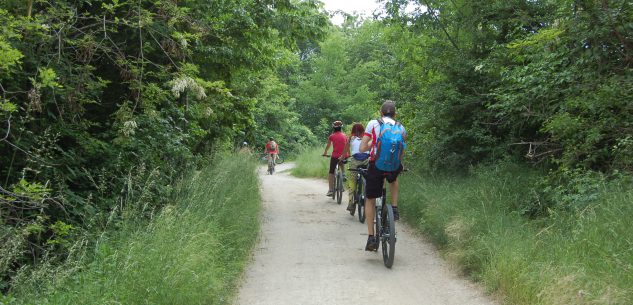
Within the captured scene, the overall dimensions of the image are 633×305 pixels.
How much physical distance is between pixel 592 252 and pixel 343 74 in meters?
35.9

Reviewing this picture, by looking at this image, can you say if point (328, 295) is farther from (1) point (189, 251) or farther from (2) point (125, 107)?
(2) point (125, 107)

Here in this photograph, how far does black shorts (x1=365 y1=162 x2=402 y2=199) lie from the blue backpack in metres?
0.12

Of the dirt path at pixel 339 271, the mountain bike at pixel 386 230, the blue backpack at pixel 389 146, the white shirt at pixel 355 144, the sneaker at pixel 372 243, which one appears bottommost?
the dirt path at pixel 339 271

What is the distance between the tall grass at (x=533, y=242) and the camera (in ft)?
14.1

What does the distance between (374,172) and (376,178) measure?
0.30 feet

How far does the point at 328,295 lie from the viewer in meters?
5.47

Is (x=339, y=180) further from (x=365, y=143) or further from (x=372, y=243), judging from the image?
(x=365, y=143)

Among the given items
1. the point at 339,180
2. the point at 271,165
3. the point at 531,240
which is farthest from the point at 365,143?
the point at 271,165

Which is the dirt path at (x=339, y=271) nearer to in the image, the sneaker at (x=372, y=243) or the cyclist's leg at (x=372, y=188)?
the sneaker at (x=372, y=243)

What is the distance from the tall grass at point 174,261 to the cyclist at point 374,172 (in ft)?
5.61

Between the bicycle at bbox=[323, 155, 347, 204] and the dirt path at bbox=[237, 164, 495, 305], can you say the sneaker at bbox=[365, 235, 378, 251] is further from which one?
the bicycle at bbox=[323, 155, 347, 204]

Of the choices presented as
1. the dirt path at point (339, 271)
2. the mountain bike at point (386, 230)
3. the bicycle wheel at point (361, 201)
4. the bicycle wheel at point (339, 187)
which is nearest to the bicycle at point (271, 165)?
the bicycle wheel at point (339, 187)

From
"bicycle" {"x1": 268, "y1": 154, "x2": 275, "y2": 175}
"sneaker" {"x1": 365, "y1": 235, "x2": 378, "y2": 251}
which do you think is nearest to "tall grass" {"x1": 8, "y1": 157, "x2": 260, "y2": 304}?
"sneaker" {"x1": 365, "y1": 235, "x2": 378, "y2": 251}

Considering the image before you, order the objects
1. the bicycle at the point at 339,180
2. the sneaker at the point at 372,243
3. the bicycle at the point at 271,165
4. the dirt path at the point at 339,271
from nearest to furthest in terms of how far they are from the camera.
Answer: the dirt path at the point at 339,271
the sneaker at the point at 372,243
the bicycle at the point at 339,180
the bicycle at the point at 271,165
